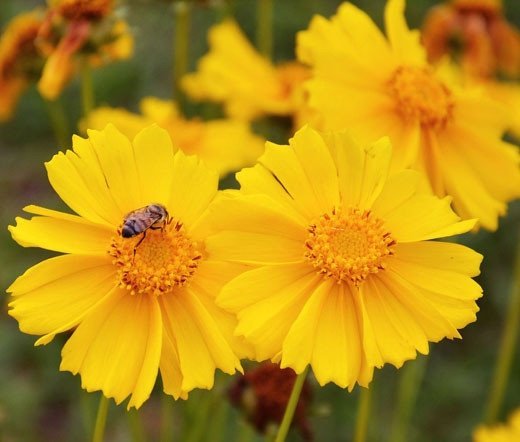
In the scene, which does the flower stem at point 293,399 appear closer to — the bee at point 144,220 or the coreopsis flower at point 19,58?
the bee at point 144,220

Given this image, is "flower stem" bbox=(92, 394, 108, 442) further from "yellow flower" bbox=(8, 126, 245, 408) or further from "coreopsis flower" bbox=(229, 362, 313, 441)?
"coreopsis flower" bbox=(229, 362, 313, 441)

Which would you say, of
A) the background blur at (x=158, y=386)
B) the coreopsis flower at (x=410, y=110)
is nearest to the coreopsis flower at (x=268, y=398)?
the background blur at (x=158, y=386)

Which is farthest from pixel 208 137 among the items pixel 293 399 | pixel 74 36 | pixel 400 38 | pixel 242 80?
pixel 293 399

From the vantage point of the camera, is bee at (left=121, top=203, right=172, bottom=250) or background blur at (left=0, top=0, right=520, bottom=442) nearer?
bee at (left=121, top=203, right=172, bottom=250)

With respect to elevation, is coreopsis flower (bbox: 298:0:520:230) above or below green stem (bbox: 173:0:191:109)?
above

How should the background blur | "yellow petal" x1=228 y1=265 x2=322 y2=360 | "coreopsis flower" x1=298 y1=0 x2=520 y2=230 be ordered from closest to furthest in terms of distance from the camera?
"yellow petal" x1=228 y1=265 x2=322 y2=360
"coreopsis flower" x1=298 y1=0 x2=520 y2=230
the background blur

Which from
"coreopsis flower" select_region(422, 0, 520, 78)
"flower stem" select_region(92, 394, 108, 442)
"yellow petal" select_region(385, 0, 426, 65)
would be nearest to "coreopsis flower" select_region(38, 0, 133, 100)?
"yellow petal" select_region(385, 0, 426, 65)

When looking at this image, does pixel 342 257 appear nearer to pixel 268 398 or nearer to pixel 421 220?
pixel 421 220
